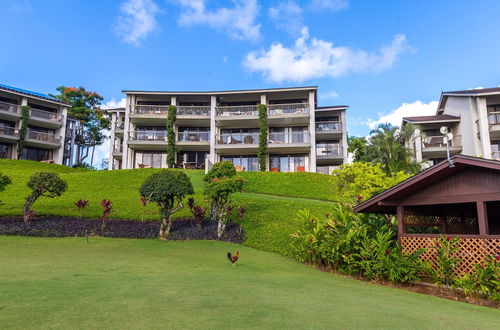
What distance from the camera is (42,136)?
36.6 metres

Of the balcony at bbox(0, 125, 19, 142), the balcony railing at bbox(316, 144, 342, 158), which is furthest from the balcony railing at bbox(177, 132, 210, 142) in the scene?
the balcony at bbox(0, 125, 19, 142)

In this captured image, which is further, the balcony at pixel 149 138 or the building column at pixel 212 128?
the balcony at pixel 149 138

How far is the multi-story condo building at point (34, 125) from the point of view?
113 ft

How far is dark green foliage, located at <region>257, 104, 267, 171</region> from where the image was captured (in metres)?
31.9

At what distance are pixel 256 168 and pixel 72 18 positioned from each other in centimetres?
2097

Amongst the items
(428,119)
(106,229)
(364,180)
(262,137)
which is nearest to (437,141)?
(428,119)

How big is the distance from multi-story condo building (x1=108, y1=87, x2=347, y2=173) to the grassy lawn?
23495 millimetres

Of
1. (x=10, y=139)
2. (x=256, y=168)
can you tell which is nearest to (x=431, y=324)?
(x=256, y=168)

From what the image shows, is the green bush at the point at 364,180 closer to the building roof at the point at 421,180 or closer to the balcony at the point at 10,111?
the building roof at the point at 421,180

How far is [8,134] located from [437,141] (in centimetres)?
4108

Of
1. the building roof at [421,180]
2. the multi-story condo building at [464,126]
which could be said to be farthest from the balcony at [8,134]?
the multi-story condo building at [464,126]

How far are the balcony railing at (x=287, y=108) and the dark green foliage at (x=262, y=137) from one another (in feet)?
3.31

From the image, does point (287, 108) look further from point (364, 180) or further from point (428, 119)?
point (364, 180)

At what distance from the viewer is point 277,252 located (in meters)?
12.3
